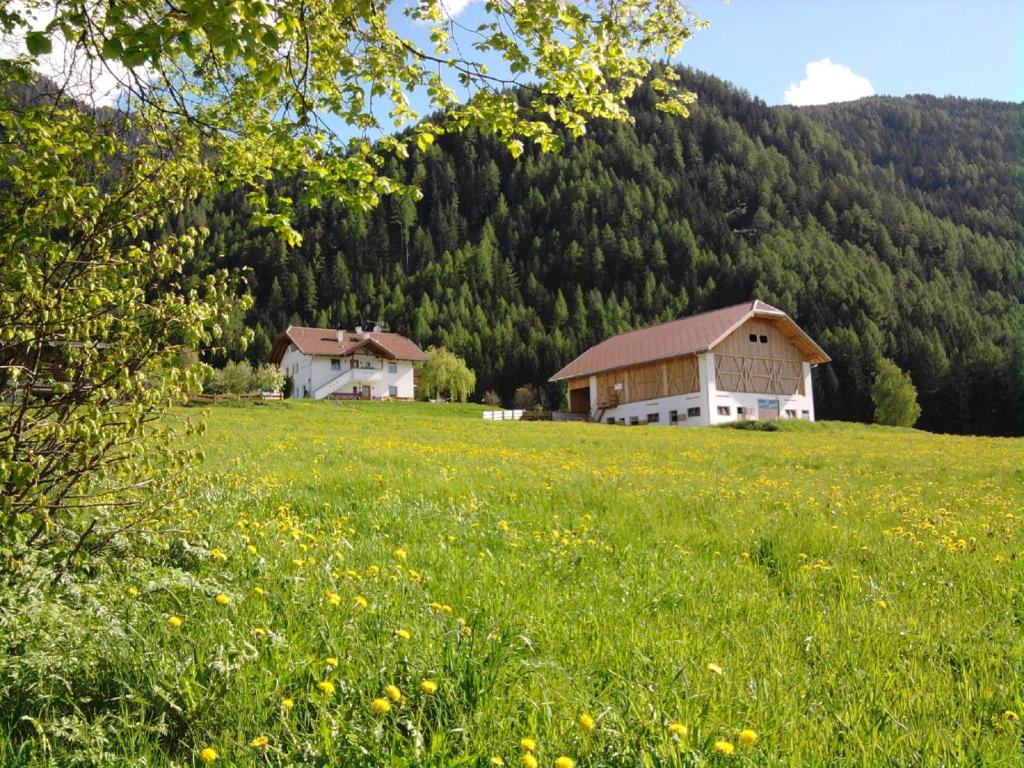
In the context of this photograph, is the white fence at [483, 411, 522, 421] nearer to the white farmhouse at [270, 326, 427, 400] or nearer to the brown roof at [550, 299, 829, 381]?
the brown roof at [550, 299, 829, 381]

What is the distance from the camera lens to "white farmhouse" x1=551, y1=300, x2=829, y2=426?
53969 millimetres

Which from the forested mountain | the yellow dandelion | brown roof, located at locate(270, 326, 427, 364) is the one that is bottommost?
the yellow dandelion

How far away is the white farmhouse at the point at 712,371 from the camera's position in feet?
177

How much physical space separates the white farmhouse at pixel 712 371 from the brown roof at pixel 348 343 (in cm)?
2815

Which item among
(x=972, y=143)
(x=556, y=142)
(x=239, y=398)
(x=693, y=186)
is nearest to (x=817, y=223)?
(x=693, y=186)

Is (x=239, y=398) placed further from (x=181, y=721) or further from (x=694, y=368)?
(x=181, y=721)

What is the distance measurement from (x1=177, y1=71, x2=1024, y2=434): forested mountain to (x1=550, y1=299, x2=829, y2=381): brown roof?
31948mm

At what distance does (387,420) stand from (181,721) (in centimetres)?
3209

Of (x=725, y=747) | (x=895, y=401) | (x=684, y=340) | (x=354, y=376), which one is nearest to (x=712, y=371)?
(x=684, y=340)

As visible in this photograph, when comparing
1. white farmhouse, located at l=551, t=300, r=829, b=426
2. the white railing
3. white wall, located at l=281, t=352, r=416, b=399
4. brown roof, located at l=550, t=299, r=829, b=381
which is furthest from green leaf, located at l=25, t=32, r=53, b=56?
the white railing

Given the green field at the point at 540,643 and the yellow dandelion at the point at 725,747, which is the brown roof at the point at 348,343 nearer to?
the green field at the point at 540,643

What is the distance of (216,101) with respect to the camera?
6.79 metres

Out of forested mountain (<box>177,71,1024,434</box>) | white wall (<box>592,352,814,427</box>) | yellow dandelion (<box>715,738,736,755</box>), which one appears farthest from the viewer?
forested mountain (<box>177,71,1024,434</box>)

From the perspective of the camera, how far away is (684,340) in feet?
183
